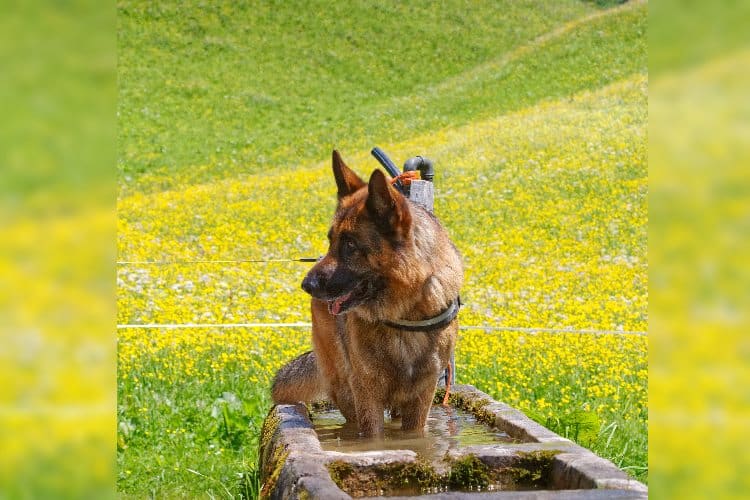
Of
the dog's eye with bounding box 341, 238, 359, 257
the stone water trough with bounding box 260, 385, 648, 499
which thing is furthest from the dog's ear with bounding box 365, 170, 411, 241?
the stone water trough with bounding box 260, 385, 648, 499

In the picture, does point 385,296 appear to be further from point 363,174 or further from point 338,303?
point 363,174

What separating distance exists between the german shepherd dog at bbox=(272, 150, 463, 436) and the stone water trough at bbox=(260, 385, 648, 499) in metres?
0.22

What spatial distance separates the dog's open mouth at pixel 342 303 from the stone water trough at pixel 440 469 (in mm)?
551

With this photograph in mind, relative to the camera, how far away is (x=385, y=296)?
3.78m

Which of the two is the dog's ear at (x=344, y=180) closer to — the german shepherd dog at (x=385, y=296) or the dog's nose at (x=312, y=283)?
the german shepherd dog at (x=385, y=296)

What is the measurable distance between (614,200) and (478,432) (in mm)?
10927

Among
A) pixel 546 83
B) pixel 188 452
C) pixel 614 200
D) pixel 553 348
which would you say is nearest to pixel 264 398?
pixel 188 452

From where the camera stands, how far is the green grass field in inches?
272

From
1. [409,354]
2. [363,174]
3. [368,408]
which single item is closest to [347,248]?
[409,354]

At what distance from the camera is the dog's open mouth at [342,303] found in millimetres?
3707

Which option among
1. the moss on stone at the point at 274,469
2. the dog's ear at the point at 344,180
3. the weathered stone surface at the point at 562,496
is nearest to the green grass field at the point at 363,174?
the moss on stone at the point at 274,469

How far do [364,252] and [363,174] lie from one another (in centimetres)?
1188
